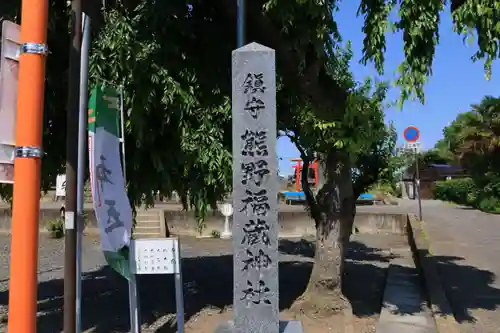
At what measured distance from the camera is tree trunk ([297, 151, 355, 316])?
8.04 metres

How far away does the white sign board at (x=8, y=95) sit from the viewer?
130 inches

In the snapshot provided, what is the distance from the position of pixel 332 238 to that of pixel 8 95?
18.8 ft

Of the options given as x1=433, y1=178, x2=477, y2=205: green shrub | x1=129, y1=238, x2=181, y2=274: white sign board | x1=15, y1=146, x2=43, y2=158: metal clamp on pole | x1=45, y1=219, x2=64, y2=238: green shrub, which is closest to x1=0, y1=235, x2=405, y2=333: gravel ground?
x1=45, y1=219, x2=64, y2=238: green shrub

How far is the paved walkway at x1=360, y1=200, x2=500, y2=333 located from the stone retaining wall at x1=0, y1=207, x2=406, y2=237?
1.48 m

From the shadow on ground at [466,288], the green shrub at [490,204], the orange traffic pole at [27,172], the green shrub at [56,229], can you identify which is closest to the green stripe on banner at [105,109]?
the orange traffic pole at [27,172]

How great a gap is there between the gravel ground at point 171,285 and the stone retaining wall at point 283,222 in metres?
2.41

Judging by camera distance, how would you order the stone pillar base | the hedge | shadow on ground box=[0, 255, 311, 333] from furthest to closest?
the hedge → shadow on ground box=[0, 255, 311, 333] → the stone pillar base

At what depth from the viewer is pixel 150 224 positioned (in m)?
19.8

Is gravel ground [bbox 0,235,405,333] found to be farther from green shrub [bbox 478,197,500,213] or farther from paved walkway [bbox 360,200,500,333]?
green shrub [bbox 478,197,500,213]

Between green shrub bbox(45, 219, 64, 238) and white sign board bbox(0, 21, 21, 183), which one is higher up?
white sign board bbox(0, 21, 21, 183)

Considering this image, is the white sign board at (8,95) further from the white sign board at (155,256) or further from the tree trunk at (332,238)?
the tree trunk at (332,238)

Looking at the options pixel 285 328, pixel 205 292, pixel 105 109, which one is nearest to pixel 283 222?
pixel 205 292

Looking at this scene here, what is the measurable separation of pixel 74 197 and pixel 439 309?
578 centimetres

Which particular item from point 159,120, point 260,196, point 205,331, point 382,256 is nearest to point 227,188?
point 159,120
